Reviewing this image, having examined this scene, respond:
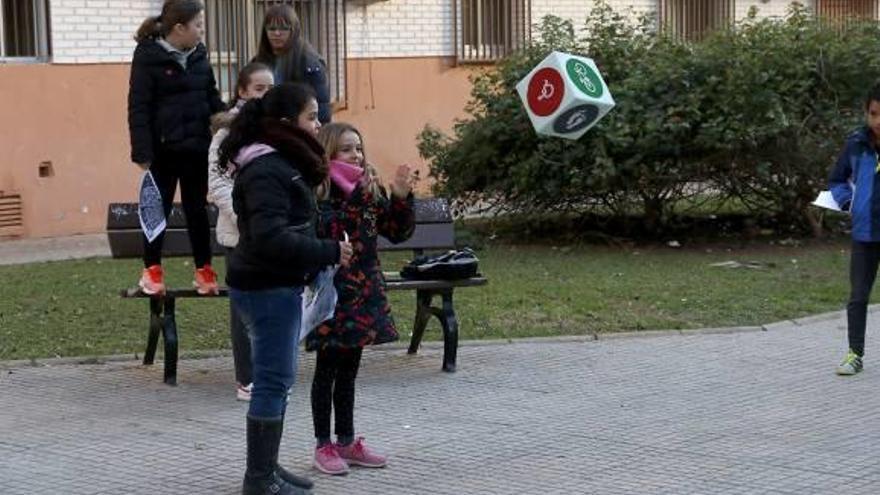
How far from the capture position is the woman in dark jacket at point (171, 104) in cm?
854

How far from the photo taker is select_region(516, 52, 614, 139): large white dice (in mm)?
12945

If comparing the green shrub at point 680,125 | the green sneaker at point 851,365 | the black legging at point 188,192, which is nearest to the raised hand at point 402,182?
the black legging at point 188,192

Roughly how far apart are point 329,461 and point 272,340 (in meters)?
0.82

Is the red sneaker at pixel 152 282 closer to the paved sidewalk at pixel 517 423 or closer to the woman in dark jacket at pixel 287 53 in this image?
the paved sidewalk at pixel 517 423

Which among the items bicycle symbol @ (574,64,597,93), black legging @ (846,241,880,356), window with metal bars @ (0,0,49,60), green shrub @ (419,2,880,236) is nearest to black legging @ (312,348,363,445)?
black legging @ (846,241,880,356)

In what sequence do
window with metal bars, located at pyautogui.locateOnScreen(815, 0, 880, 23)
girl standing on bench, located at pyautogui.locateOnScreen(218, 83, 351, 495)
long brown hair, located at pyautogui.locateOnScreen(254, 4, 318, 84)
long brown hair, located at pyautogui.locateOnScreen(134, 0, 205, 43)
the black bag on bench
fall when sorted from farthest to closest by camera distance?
window with metal bars, located at pyautogui.locateOnScreen(815, 0, 880, 23)
the black bag on bench
long brown hair, located at pyautogui.locateOnScreen(254, 4, 318, 84)
long brown hair, located at pyautogui.locateOnScreen(134, 0, 205, 43)
girl standing on bench, located at pyautogui.locateOnScreen(218, 83, 351, 495)

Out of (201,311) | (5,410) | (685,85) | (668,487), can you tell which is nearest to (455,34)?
(685,85)

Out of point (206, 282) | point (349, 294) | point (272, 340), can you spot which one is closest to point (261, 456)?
point (272, 340)

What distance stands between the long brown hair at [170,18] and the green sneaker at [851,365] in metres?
4.12

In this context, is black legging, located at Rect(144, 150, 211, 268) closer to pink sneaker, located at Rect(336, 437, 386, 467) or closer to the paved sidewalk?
the paved sidewalk

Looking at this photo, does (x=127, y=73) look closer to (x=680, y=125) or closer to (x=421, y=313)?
(x=680, y=125)

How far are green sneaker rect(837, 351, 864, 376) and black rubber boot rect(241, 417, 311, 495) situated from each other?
3.93 metres

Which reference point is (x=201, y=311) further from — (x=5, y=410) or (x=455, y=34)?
(x=455, y=34)

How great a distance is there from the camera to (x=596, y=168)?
13.8 metres
